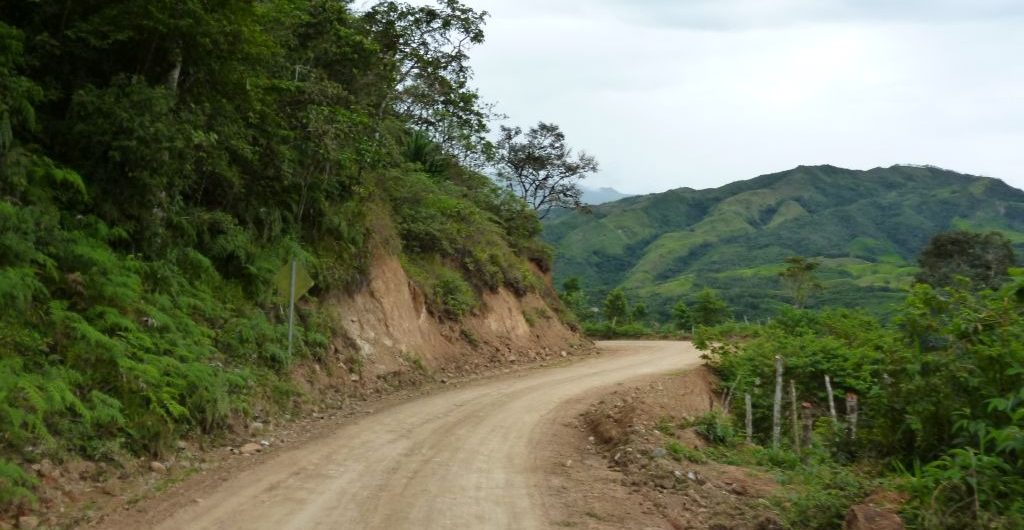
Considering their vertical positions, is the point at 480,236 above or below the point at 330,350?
above

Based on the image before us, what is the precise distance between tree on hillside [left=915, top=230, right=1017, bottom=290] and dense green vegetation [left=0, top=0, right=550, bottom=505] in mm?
33162

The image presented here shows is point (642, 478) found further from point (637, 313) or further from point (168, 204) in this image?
point (637, 313)

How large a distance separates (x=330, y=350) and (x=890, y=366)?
11.6 meters

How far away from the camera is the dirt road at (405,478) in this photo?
7.48m

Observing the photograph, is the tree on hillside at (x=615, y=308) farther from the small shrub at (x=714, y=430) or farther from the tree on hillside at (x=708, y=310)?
the small shrub at (x=714, y=430)

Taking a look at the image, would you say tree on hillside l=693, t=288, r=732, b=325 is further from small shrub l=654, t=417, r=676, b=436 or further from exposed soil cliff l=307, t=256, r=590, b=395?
small shrub l=654, t=417, r=676, b=436

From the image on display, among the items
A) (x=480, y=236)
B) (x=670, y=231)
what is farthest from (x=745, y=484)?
(x=670, y=231)

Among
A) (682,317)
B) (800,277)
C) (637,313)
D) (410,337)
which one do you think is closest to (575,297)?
(637,313)

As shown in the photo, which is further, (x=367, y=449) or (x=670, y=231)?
(x=670, y=231)

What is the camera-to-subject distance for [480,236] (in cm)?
2928

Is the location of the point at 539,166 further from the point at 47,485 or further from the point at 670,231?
the point at 670,231

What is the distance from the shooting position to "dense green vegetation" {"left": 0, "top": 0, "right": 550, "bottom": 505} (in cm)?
935

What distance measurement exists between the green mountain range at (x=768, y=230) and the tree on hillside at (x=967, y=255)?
59.0 metres

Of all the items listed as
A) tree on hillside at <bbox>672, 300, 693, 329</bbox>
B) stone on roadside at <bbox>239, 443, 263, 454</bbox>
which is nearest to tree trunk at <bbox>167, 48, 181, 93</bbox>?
stone on roadside at <bbox>239, 443, 263, 454</bbox>
